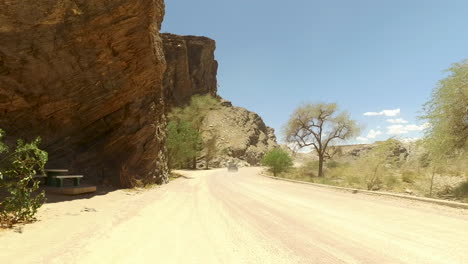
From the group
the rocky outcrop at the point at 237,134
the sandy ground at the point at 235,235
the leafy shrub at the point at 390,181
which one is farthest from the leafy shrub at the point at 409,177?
the rocky outcrop at the point at 237,134

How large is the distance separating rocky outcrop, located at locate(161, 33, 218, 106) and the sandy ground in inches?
2176

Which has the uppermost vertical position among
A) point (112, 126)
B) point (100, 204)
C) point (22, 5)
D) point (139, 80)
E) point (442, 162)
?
point (22, 5)

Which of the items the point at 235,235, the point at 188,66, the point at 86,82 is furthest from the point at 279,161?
the point at 188,66

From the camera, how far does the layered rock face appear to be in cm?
985

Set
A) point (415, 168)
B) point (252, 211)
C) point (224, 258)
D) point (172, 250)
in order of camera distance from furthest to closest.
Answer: point (415, 168)
point (252, 211)
point (172, 250)
point (224, 258)

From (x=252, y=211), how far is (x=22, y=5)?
11339 mm

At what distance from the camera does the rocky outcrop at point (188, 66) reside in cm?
6594

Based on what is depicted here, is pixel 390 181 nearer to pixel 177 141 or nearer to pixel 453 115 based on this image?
pixel 453 115

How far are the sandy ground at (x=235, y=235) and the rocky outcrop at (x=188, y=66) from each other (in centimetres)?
5527

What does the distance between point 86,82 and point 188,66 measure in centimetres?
6455

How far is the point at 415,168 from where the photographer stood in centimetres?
2486

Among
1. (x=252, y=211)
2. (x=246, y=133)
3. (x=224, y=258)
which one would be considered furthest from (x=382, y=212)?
(x=246, y=133)

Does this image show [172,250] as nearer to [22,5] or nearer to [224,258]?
[224,258]

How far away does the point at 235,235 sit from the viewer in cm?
508
